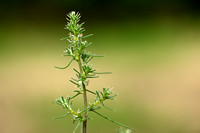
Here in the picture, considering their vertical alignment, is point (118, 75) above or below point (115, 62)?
below

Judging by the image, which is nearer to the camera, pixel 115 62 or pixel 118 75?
pixel 118 75

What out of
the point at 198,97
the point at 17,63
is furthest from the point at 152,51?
the point at 17,63

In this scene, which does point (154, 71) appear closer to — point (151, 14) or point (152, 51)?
point (152, 51)

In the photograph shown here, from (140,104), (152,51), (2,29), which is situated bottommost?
(140,104)

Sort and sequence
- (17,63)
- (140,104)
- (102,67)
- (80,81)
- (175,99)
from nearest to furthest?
1. (80,81)
2. (140,104)
3. (175,99)
4. (102,67)
5. (17,63)

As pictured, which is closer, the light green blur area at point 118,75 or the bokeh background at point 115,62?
the light green blur area at point 118,75
